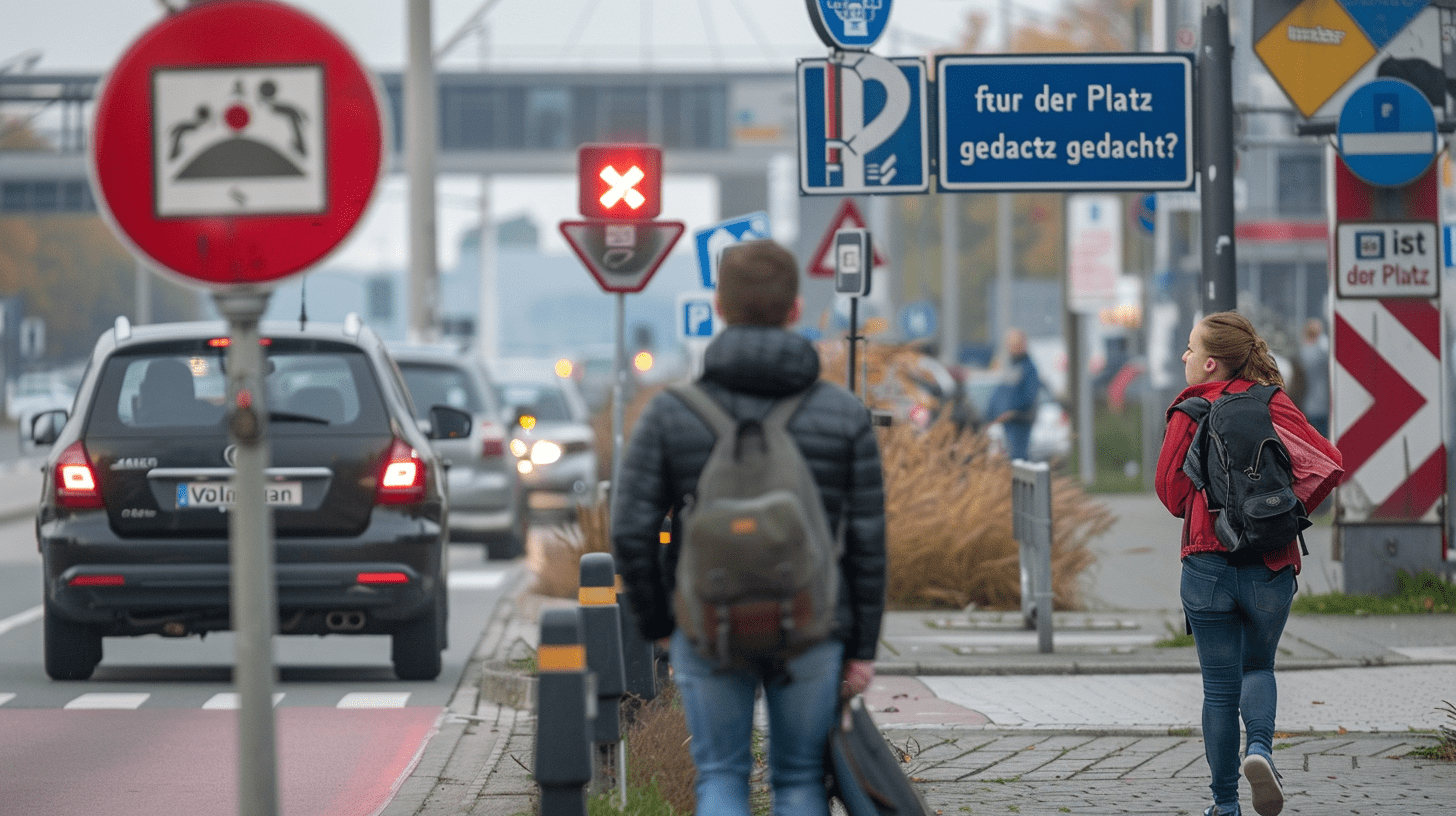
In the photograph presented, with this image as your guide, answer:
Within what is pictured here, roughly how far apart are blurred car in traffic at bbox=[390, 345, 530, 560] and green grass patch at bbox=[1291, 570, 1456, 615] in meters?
6.98

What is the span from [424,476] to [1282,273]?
4921 cm

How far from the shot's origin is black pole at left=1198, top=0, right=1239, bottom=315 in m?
10.4

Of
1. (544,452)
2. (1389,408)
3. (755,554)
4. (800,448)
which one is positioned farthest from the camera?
(544,452)

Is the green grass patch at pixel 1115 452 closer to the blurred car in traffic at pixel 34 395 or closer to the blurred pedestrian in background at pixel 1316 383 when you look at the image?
the blurred pedestrian in background at pixel 1316 383

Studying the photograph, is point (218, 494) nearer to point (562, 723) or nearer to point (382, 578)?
point (382, 578)

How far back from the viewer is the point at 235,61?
4570 mm

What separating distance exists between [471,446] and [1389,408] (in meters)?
7.56

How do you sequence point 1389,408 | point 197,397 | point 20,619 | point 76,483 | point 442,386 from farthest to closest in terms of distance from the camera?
point 442,386, point 20,619, point 1389,408, point 197,397, point 76,483

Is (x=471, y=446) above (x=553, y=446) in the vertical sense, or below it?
above

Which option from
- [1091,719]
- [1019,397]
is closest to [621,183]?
[1091,719]

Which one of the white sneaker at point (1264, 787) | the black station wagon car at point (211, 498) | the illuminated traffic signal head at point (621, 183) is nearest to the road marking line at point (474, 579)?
the illuminated traffic signal head at point (621, 183)

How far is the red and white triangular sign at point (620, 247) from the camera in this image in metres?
12.2

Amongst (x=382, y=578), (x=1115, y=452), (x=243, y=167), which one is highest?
(x=243, y=167)

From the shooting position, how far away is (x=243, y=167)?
4555 mm
